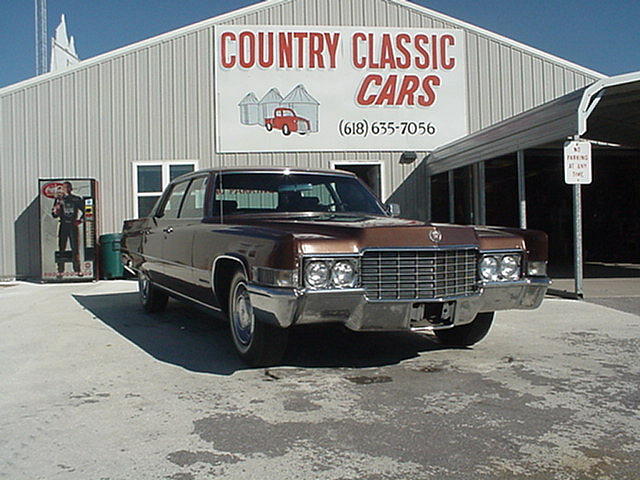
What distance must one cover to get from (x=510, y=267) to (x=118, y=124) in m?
10.5

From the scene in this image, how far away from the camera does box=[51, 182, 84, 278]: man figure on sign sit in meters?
12.0

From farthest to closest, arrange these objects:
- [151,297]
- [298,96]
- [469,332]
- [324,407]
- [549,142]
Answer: [298,96] → [549,142] → [151,297] → [469,332] → [324,407]

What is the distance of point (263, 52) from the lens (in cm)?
1317

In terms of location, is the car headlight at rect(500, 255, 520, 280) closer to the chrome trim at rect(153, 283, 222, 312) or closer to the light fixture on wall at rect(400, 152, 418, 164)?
the chrome trim at rect(153, 283, 222, 312)

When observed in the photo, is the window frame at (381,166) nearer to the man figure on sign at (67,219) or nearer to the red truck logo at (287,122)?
the red truck logo at (287,122)

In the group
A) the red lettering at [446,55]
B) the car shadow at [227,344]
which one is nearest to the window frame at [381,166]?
the red lettering at [446,55]

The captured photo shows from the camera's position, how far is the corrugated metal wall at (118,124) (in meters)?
12.8

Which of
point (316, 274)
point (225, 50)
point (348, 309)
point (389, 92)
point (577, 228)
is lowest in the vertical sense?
point (348, 309)

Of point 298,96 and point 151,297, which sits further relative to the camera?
point 298,96

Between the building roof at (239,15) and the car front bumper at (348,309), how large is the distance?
34.3 ft

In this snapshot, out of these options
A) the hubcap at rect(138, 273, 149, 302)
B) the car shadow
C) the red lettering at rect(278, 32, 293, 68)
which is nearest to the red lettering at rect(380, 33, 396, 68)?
the red lettering at rect(278, 32, 293, 68)

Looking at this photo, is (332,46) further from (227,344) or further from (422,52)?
(227,344)

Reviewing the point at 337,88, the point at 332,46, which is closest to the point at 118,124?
→ the point at 337,88

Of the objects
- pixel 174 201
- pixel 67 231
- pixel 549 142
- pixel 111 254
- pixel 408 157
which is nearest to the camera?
pixel 174 201
